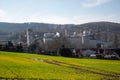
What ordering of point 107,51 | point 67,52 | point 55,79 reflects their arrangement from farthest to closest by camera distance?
1. point 107,51
2. point 67,52
3. point 55,79

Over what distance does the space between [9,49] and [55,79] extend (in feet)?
255

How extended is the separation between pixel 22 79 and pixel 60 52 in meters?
68.6

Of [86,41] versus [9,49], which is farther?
[86,41]

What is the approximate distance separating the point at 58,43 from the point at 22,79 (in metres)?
100

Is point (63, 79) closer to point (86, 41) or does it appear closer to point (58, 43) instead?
point (58, 43)

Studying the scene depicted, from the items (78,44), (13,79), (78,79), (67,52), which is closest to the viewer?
(13,79)

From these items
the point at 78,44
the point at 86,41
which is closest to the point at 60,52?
the point at 78,44

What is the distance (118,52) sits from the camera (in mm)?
102938

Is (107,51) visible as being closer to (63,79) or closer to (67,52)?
(67,52)

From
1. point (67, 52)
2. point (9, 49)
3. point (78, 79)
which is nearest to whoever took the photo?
point (78, 79)

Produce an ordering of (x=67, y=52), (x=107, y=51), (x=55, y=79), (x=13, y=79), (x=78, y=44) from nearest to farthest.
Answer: (x=13, y=79)
(x=55, y=79)
(x=67, y=52)
(x=107, y=51)
(x=78, y=44)

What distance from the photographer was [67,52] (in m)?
87.8

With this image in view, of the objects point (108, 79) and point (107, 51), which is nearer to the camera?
point (108, 79)

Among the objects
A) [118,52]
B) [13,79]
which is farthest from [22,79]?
[118,52]
